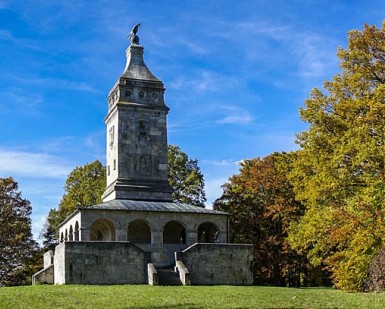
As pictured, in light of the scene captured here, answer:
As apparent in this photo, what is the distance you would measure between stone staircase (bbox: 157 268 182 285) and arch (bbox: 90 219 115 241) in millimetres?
6065

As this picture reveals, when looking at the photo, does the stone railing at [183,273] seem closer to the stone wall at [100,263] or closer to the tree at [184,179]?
the stone wall at [100,263]

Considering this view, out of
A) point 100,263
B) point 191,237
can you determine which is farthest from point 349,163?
point 191,237

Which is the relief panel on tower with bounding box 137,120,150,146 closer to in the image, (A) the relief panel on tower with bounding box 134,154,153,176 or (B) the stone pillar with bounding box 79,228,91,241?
(A) the relief panel on tower with bounding box 134,154,153,176

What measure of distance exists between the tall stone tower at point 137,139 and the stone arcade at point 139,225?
66 millimetres

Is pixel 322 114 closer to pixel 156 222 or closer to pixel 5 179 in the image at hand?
pixel 156 222

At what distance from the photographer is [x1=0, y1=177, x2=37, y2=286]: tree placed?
1791 inches

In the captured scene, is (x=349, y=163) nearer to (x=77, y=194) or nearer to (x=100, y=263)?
(x=100, y=263)

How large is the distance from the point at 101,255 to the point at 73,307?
14.0 metres

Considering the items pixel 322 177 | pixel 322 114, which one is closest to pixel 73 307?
pixel 322 177

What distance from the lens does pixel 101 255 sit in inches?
1265

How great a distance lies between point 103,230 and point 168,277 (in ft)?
31.7

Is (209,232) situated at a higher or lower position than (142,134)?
lower

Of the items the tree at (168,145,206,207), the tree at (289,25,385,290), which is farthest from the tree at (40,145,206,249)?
the tree at (289,25,385,290)

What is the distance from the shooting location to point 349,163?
23.8 meters
